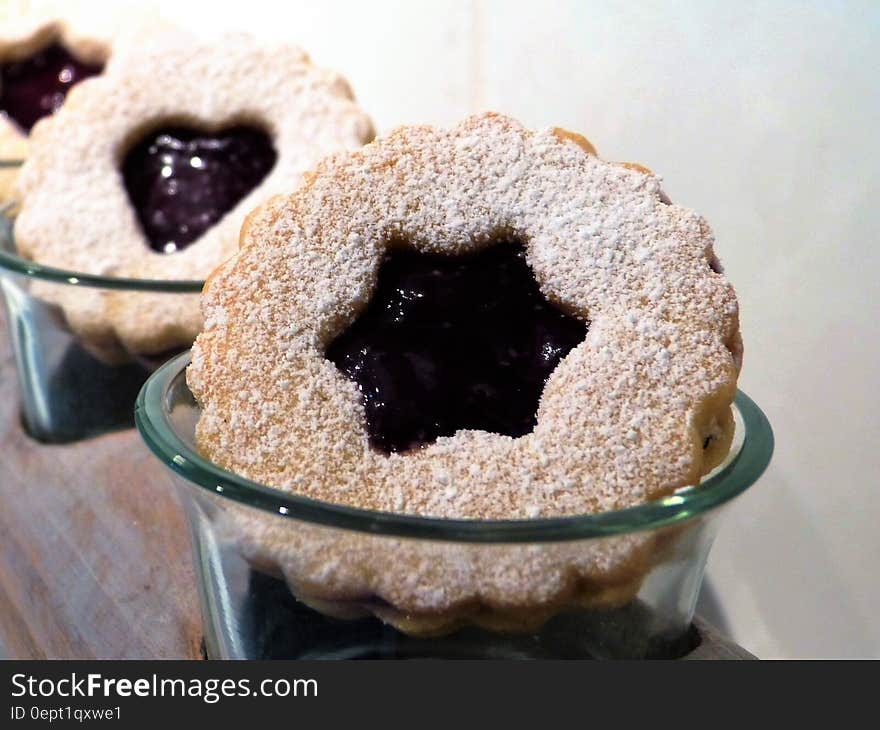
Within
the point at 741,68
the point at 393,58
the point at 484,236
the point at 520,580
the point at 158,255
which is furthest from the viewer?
the point at 393,58

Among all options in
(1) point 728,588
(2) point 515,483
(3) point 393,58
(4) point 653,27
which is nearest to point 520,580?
(2) point 515,483

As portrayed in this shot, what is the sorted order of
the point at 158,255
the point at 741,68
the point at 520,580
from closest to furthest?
1. the point at 520,580
2. the point at 741,68
3. the point at 158,255

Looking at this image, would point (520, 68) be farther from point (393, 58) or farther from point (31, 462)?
point (31, 462)

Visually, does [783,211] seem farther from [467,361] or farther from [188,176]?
[188,176]

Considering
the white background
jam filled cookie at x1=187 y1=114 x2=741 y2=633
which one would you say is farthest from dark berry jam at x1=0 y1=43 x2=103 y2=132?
jam filled cookie at x1=187 y1=114 x2=741 y2=633

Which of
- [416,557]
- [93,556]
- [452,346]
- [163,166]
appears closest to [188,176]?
[163,166]

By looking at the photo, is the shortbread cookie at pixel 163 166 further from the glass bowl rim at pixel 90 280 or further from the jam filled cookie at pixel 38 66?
the jam filled cookie at pixel 38 66

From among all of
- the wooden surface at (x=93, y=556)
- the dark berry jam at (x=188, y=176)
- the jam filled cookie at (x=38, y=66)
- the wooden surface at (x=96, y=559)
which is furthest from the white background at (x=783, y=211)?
the jam filled cookie at (x=38, y=66)

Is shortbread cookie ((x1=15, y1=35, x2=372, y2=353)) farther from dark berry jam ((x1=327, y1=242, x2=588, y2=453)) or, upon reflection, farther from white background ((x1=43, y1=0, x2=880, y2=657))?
dark berry jam ((x1=327, y1=242, x2=588, y2=453))
